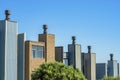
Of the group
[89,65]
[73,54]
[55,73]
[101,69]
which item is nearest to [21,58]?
[55,73]

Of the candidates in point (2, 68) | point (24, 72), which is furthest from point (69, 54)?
point (2, 68)

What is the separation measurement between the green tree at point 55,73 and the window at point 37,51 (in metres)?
5.42

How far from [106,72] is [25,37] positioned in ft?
103

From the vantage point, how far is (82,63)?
6762 cm

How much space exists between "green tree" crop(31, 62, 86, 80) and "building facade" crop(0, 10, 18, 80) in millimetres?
2515

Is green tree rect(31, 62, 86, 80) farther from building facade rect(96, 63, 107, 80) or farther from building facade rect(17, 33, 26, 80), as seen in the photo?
building facade rect(96, 63, 107, 80)

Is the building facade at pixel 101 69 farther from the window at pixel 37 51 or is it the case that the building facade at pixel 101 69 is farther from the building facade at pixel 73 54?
the window at pixel 37 51

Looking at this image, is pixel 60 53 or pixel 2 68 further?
pixel 60 53

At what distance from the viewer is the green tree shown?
152 feet

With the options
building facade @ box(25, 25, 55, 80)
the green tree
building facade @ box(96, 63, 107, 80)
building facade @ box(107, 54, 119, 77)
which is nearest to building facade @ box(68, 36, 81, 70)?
building facade @ box(25, 25, 55, 80)

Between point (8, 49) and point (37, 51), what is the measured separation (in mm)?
7341

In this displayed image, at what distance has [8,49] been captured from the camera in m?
46.7

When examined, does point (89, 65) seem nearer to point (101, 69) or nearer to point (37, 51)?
point (101, 69)

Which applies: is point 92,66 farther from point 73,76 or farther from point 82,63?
A: point 73,76
